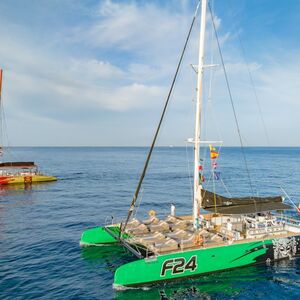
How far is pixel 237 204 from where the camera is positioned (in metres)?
22.3

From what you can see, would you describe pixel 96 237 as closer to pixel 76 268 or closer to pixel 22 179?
pixel 76 268

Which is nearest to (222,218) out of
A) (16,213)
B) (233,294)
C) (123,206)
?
(233,294)

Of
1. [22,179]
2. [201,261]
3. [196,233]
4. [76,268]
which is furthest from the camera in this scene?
[22,179]

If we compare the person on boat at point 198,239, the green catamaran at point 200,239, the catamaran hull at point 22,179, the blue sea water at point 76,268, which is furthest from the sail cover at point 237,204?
the catamaran hull at point 22,179

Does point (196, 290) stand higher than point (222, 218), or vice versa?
point (222, 218)

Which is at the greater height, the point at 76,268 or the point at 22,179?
the point at 22,179

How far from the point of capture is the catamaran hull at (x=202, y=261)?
53.2ft

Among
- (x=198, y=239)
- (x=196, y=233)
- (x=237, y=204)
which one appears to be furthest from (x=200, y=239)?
(x=237, y=204)

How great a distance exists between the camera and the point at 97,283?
17312 mm

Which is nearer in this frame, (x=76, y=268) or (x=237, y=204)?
(x=76, y=268)

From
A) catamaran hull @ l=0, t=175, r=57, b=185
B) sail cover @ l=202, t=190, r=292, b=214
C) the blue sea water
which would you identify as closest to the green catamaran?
sail cover @ l=202, t=190, r=292, b=214

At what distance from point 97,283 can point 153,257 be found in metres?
3.59

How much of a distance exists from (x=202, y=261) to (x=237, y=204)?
6184 mm

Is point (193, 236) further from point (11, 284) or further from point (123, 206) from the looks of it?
point (123, 206)
